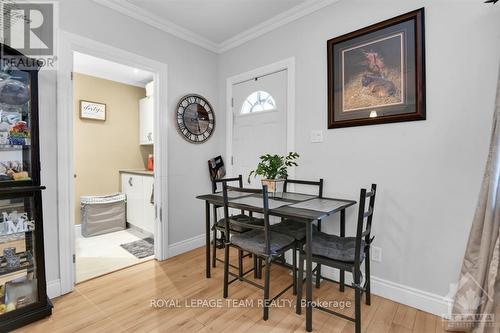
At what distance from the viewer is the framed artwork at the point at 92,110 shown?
372cm

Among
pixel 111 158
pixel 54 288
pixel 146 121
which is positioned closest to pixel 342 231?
pixel 54 288

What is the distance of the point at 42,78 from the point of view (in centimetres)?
196

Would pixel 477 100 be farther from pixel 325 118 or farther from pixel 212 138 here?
pixel 212 138

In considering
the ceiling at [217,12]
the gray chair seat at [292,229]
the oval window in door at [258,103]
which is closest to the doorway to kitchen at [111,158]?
the ceiling at [217,12]

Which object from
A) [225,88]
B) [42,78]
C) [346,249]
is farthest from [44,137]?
[346,249]

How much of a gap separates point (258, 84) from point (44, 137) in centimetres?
212

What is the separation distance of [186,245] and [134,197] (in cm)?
138

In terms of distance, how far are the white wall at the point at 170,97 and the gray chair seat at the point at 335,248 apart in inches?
68.9

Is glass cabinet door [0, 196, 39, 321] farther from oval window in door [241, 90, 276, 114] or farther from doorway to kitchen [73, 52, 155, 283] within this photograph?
oval window in door [241, 90, 276, 114]

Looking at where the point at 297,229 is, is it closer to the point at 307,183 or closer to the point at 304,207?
the point at 304,207

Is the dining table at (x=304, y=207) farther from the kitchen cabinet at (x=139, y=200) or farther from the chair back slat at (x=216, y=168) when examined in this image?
the kitchen cabinet at (x=139, y=200)

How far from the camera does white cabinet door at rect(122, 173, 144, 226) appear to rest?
12.1 feet

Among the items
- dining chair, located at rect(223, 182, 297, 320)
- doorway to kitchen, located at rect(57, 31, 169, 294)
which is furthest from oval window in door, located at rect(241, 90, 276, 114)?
dining chair, located at rect(223, 182, 297, 320)

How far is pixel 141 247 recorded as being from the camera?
3.17m
